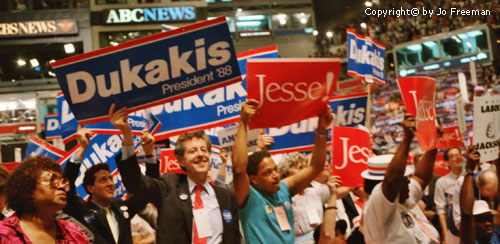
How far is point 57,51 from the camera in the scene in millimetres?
23328

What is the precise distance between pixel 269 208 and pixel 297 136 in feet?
8.41

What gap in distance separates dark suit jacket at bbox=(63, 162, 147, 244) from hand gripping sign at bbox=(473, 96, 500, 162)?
2.92 meters

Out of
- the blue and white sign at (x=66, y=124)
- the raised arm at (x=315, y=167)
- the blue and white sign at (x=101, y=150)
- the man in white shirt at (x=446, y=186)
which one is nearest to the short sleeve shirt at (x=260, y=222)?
the raised arm at (x=315, y=167)

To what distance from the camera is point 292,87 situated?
4238 millimetres

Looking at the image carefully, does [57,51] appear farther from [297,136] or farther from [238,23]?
[238,23]

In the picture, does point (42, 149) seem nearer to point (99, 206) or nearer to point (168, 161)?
point (168, 161)

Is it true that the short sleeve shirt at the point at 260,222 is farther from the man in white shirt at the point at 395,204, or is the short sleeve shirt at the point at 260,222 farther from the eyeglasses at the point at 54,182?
the eyeglasses at the point at 54,182

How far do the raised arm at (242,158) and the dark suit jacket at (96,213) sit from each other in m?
0.84

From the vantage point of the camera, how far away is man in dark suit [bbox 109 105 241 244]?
3533 millimetres

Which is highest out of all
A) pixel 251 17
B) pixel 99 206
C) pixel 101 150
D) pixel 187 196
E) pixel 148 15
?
pixel 251 17

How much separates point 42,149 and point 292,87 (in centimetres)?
328

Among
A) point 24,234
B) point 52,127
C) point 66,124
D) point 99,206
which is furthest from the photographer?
point 52,127

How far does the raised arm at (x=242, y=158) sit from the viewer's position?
144 inches

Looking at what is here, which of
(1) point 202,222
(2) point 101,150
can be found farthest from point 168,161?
(1) point 202,222
